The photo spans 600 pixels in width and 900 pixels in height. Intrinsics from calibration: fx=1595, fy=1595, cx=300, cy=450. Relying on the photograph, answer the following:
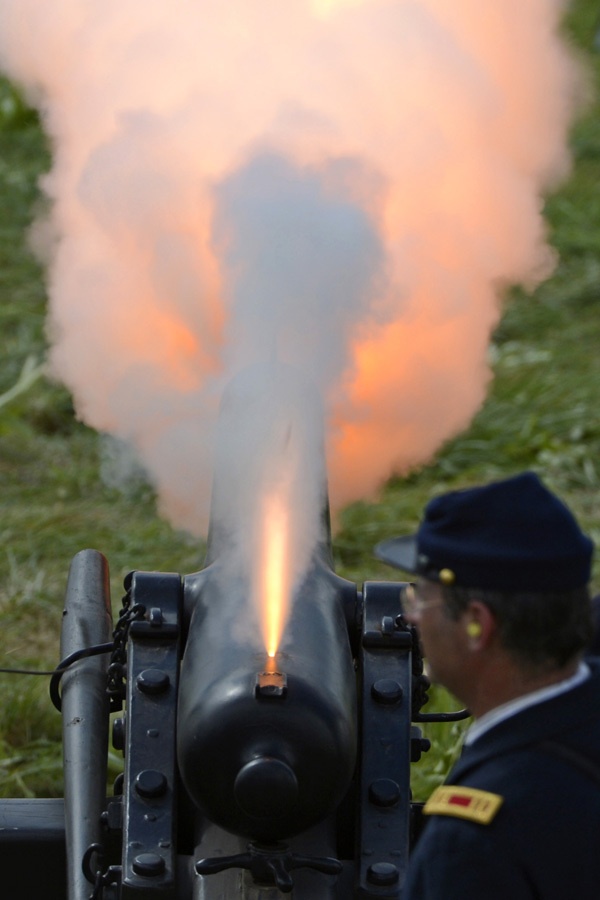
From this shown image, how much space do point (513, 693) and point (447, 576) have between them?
0.63 ft

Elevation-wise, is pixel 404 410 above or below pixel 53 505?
above

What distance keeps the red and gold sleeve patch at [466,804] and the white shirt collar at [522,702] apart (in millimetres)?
92

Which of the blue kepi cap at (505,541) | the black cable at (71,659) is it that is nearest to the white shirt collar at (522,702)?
the blue kepi cap at (505,541)

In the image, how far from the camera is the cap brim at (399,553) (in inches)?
109

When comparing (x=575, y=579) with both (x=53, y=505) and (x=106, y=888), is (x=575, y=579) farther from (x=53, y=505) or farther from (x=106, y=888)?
(x=53, y=505)

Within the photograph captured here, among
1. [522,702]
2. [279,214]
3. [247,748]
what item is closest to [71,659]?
[247,748]

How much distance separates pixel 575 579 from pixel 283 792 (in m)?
1.10

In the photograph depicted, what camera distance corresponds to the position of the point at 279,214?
455 cm

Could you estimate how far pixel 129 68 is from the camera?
5375 mm

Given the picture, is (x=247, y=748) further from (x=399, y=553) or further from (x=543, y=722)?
(x=543, y=722)

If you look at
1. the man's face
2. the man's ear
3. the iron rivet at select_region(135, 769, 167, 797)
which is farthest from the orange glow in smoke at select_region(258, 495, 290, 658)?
the man's ear

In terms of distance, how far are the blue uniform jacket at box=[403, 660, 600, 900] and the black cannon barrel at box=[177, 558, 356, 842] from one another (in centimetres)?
94

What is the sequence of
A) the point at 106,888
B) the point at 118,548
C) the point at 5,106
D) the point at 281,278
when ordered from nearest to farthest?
1. the point at 106,888
2. the point at 281,278
3. the point at 118,548
4. the point at 5,106

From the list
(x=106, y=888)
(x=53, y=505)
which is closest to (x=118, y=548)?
(x=53, y=505)
